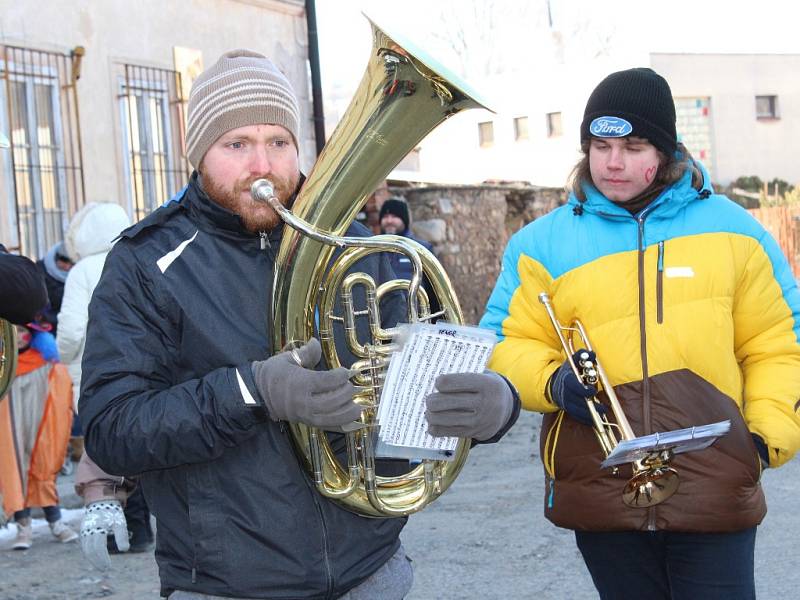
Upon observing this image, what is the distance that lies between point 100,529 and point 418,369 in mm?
816

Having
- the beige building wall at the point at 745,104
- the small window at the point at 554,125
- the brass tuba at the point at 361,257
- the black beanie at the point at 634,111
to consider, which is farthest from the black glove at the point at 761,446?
the beige building wall at the point at 745,104

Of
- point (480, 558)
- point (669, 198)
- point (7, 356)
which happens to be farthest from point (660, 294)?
point (480, 558)

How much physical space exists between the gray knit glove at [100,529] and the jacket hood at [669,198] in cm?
147

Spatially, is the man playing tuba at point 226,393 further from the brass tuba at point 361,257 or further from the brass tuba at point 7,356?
the brass tuba at point 7,356

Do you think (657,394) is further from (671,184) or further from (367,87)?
(367,87)

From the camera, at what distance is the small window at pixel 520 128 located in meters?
35.5

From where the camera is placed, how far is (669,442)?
2.73m

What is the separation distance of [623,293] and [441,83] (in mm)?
939

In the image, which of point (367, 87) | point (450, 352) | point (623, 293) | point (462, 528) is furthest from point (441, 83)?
point (462, 528)

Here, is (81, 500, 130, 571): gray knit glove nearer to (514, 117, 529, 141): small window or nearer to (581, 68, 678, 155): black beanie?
(581, 68, 678, 155): black beanie

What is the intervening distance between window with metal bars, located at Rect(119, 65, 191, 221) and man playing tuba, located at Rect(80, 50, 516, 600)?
8112 mm

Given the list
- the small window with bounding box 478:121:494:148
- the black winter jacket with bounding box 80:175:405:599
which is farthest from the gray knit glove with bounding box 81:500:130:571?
the small window with bounding box 478:121:494:148

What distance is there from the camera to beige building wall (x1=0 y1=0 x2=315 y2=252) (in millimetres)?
9266

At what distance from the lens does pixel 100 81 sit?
9.88m
